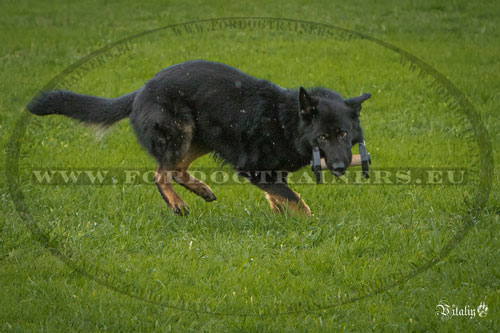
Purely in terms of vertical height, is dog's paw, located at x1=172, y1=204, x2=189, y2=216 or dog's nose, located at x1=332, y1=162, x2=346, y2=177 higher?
dog's nose, located at x1=332, y1=162, x2=346, y2=177

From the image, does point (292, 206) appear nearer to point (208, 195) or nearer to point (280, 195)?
point (280, 195)

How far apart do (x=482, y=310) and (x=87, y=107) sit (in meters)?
4.00

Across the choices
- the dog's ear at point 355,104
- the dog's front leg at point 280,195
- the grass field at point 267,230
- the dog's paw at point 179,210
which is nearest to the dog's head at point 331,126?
the dog's ear at point 355,104

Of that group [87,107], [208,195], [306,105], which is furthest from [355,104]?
[87,107]

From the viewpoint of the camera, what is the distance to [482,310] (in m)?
3.49

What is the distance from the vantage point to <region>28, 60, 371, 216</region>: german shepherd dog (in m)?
5.13

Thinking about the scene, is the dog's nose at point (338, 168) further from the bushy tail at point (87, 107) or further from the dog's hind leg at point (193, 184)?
the bushy tail at point (87, 107)

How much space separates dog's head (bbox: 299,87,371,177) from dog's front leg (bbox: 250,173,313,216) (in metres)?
0.46

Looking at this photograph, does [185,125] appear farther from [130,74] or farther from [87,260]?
[130,74]

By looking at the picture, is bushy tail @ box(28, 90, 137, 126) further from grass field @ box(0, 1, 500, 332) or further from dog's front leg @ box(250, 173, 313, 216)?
dog's front leg @ box(250, 173, 313, 216)

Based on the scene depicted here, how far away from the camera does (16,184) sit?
588 centimetres

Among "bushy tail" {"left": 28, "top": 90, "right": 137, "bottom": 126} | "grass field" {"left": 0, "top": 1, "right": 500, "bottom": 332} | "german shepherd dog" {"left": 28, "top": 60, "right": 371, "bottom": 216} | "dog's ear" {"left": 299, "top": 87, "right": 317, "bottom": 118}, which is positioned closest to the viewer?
"grass field" {"left": 0, "top": 1, "right": 500, "bottom": 332}

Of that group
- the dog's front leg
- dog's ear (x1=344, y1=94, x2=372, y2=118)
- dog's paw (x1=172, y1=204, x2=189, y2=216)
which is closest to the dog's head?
dog's ear (x1=344, y1=94, x2=372, y2=118)

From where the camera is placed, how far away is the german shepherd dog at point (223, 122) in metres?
5.13
